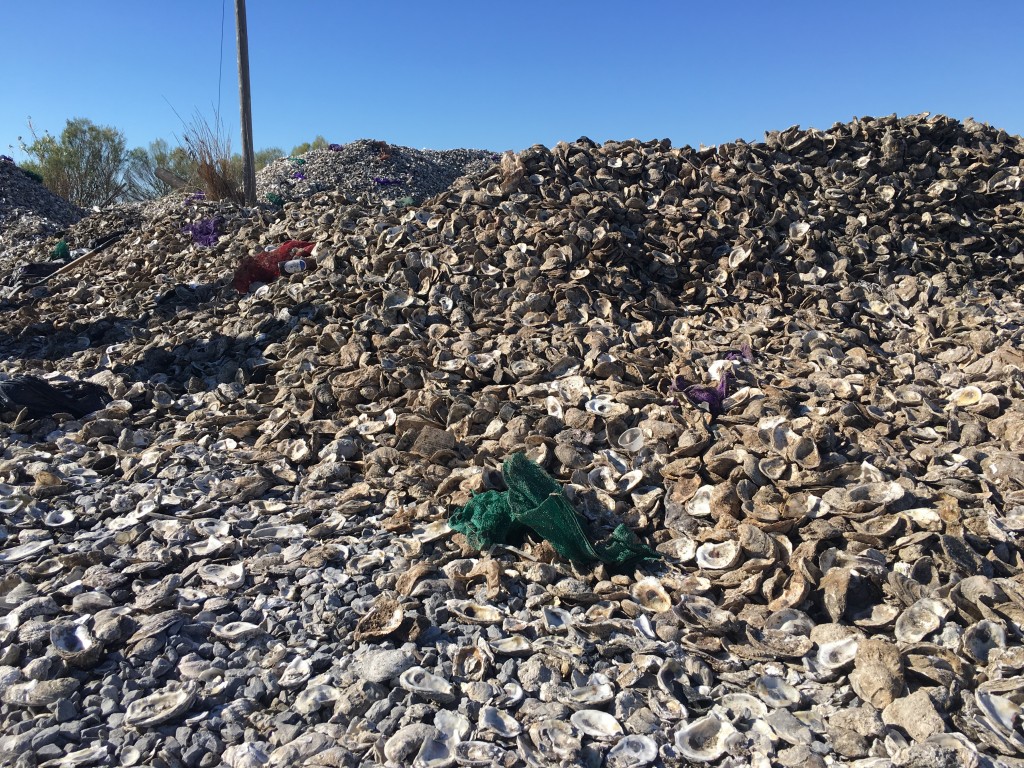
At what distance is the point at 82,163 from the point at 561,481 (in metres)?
23.7

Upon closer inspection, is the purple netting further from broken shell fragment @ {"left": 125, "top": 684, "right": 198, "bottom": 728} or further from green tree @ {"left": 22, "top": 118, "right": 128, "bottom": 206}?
green tree @ {"left": 22, "top": 118, "right": 128, "bottom": 206}

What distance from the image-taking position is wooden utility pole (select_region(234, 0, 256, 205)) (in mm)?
10398

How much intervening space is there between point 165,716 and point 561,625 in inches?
56.3

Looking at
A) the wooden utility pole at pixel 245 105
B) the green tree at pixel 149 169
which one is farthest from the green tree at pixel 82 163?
the wooden utility pole at pixel 245 105

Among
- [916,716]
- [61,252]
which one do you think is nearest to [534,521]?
[916,716]

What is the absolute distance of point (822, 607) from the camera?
2783 mm

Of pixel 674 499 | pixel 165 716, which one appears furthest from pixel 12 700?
pixel 674 499

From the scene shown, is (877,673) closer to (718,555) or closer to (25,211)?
(718,555)

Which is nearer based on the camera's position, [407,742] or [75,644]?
[407,742]

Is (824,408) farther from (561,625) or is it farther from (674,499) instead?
(561,625)

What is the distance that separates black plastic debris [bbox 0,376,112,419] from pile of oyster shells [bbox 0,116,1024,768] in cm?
13

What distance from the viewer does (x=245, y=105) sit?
34.9 feet

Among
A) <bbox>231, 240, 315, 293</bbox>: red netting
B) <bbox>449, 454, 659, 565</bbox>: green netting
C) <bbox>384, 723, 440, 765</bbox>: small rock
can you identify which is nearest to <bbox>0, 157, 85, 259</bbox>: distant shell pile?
<bbox>231, 240, 315, 293</bbox>: red netting

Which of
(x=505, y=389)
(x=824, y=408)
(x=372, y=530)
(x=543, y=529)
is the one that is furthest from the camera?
(x=505, y=389)
